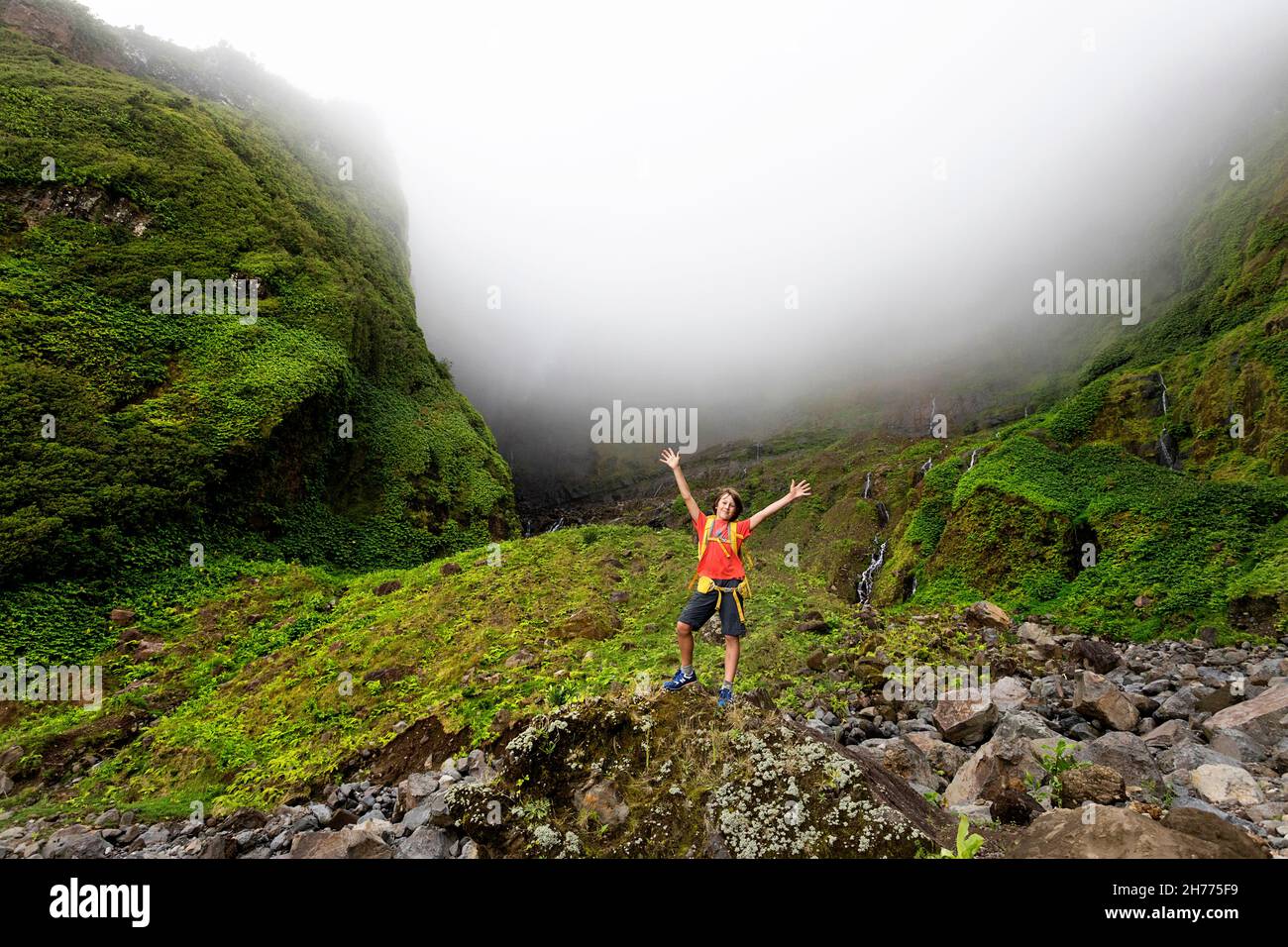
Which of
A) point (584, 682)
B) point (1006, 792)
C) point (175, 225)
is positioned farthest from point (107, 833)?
point (175, 225)

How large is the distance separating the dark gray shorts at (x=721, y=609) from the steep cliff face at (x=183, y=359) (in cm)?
1963

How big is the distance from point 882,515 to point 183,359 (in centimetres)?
4972

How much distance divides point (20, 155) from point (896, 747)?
123ft

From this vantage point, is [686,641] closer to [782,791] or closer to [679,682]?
[679,682]

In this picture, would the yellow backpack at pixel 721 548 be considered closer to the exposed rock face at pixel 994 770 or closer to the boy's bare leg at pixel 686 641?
the boy's bare leg at pixel 686 641

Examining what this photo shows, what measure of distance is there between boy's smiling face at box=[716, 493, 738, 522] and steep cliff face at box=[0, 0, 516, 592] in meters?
20.1

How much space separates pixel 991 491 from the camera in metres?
26.0

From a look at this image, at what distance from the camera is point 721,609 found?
6535 millimetres

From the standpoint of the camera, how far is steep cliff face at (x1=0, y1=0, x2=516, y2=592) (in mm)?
17062

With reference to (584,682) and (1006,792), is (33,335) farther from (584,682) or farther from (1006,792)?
(1006,792)

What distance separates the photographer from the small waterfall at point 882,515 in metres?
47.6

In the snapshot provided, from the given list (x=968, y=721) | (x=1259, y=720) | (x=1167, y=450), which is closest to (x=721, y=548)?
(x=968, y=721)

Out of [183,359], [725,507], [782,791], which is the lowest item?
[782,791]

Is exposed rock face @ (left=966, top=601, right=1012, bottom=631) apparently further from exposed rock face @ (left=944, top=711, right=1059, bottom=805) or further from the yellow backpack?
the yellow backpack
